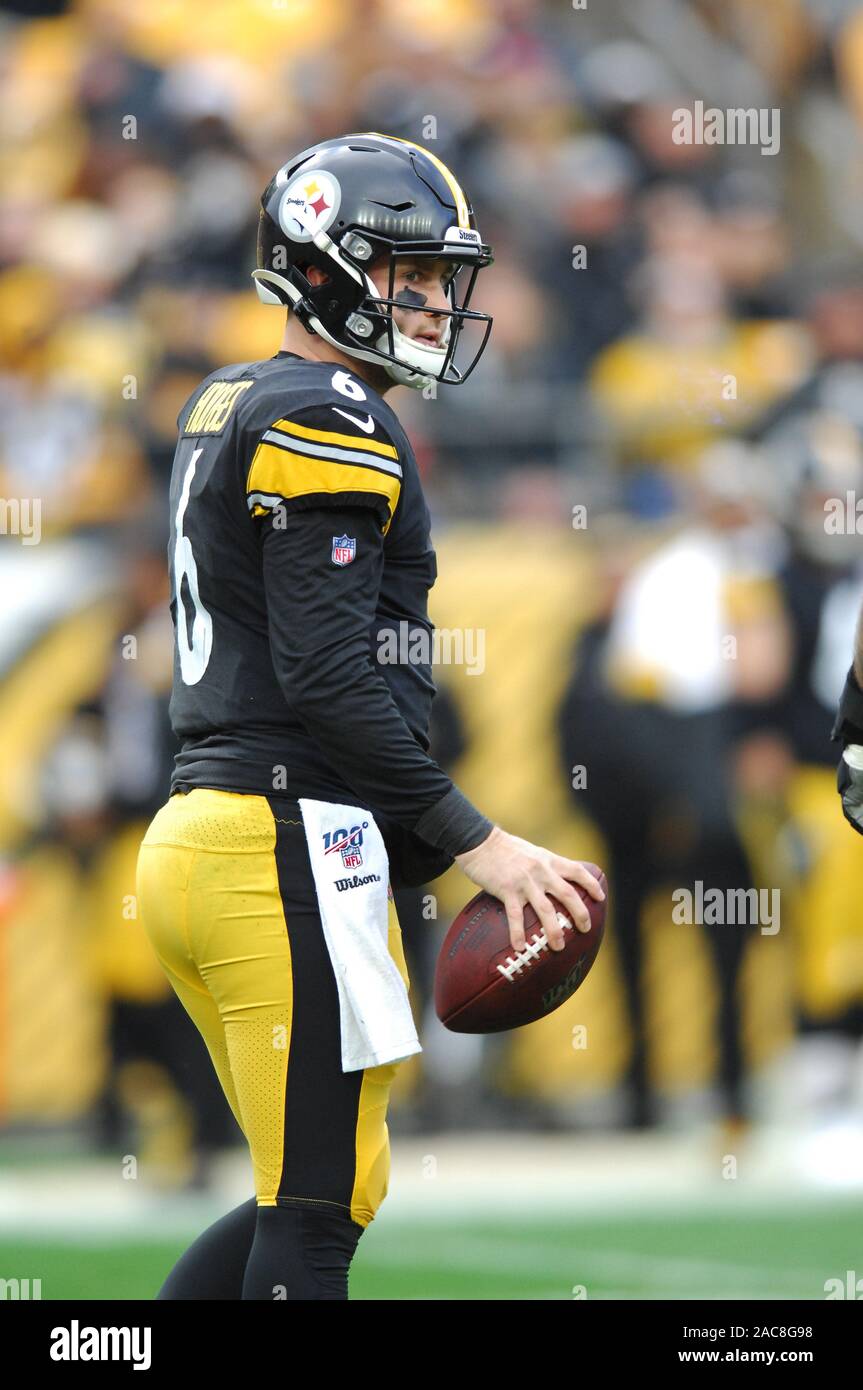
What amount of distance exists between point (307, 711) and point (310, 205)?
837 mm

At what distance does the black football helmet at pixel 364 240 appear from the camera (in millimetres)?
3441

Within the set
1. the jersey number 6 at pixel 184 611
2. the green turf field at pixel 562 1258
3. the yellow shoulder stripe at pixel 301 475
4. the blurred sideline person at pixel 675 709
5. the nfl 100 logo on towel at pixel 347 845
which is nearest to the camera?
the yellow shoulder stripe at pixel 301 475

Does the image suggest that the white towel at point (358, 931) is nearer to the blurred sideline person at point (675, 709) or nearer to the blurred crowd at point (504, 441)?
the blurred crowd at point (504, 441)

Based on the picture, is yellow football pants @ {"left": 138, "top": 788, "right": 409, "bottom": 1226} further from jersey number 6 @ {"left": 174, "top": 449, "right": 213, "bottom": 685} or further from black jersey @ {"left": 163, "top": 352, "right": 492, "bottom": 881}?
jersey number 6 @ {"left": 174, "top": 449, "right": 213, "bottom": 685}

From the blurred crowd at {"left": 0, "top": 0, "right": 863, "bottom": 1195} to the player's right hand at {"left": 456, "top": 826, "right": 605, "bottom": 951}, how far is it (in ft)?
12.4

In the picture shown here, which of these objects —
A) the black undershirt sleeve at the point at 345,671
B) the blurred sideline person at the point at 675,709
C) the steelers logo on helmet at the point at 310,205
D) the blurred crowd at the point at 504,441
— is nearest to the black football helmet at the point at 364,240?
the steelers logo on helmet at the point at 310,205

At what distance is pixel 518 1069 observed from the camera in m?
7.89

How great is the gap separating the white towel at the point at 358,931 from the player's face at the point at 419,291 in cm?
76

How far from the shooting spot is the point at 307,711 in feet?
10.6

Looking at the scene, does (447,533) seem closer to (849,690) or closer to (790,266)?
(790,266)

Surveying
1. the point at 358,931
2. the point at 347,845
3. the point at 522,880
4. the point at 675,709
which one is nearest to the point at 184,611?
the point at 347,845

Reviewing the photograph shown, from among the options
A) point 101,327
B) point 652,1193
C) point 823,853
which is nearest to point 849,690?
point 652,1193

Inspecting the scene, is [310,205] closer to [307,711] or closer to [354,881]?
[307,711]

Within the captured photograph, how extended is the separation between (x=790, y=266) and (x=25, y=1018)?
198 inches
